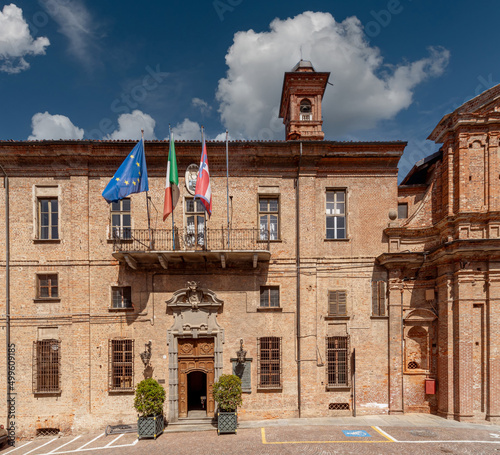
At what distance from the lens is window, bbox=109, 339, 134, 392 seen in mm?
16672

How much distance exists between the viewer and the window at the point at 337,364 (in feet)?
55.9

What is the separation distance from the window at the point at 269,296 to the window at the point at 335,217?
12.3 feet

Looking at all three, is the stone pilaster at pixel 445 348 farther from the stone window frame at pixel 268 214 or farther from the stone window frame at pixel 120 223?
the stone window frame at pixel 120 223

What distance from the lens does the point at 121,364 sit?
55.1 feet

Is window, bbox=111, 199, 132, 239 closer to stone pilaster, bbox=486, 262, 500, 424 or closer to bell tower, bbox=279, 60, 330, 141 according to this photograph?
bell tower, bbox=279, 60, 330, 141

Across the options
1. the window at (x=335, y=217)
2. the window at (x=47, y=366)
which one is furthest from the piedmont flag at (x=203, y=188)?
the window at (x=47, y=366)

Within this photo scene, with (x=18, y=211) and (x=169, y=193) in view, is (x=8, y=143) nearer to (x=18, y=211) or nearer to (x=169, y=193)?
(x=18, y=211)

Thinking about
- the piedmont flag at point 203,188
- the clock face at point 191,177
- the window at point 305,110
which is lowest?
the piedmont flag at point 203,188

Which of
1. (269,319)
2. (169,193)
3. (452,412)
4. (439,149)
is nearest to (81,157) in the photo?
(169,193)

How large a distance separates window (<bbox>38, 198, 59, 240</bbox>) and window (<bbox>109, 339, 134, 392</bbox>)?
5992 mm

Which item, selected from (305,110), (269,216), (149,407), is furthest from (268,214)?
(149,407)

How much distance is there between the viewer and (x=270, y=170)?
58.5ft

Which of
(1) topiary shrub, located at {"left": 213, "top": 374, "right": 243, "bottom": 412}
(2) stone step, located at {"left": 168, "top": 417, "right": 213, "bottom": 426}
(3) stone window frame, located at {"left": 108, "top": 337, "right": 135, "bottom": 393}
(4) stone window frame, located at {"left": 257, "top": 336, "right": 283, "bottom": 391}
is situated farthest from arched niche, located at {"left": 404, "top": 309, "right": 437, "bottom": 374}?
(3) stone window frame, located at {"left": 108, "top": 337, "right": 135, "bottom": 393}

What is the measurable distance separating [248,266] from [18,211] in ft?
37.2
